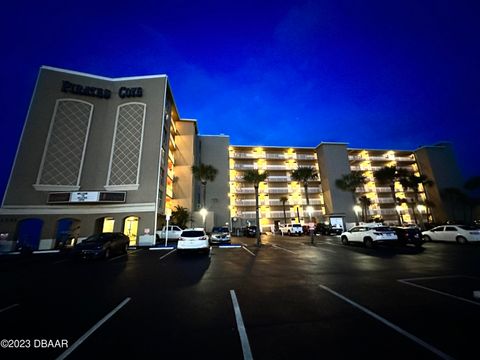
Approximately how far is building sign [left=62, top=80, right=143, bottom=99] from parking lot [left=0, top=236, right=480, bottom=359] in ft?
84.1

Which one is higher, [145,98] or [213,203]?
[145,98]

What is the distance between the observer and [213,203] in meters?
44.3

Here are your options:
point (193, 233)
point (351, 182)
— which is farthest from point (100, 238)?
point (351, 182)

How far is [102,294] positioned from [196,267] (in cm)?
405

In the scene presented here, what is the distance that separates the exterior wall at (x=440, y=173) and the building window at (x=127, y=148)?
70622 mm

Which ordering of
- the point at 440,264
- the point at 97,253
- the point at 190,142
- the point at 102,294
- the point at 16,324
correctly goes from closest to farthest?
the point at 16,324 → the point at 102,294 → the point at 440,264 → the point at 97,253 → the point at 190,142

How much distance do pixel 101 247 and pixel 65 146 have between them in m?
18.8

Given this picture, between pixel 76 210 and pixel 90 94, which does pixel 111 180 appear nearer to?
pixel 76 210

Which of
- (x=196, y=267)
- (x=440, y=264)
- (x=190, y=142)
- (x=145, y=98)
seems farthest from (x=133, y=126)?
(x=440, y=264)

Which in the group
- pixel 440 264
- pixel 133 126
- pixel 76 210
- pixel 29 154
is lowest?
pixel 440 264

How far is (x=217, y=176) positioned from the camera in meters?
46.4

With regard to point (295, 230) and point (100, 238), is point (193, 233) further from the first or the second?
point (295, 230)

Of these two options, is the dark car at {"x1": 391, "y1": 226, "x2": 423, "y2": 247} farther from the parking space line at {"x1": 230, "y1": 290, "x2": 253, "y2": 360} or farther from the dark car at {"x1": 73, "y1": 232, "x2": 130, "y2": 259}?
the dark car at {"x1": 73, "y1": 232, "x2": 130, "y2": 259}

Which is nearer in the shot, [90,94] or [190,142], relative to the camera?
[90,94]
